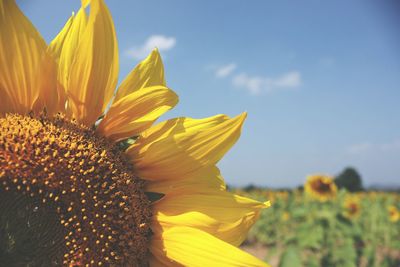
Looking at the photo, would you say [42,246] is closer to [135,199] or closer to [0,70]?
[135,199]

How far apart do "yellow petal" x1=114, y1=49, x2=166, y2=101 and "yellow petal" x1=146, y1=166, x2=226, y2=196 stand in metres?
0.29

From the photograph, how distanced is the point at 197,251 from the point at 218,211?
0.13m

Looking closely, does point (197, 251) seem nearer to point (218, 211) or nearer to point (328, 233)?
point (218, 211)

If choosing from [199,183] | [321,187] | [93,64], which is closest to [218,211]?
[199,183]

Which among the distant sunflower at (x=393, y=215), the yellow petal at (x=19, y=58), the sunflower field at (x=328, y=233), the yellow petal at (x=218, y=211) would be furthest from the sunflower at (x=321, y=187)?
the yellow petal at (x=19, y=58)

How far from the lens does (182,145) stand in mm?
1266

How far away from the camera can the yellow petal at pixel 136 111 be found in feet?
4.10

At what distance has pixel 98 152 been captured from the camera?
124cm

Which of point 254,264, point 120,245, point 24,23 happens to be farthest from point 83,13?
point 254,264

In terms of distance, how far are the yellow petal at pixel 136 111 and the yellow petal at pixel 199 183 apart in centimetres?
19

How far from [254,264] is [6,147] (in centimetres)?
71

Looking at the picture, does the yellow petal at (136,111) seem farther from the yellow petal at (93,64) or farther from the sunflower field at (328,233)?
the sunflower field at (328,233)

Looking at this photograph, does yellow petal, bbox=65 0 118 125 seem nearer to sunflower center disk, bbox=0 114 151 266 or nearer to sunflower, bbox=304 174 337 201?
sunflower center disk, bbox=0 114 151 266

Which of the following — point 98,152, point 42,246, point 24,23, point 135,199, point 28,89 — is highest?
point 24,23
